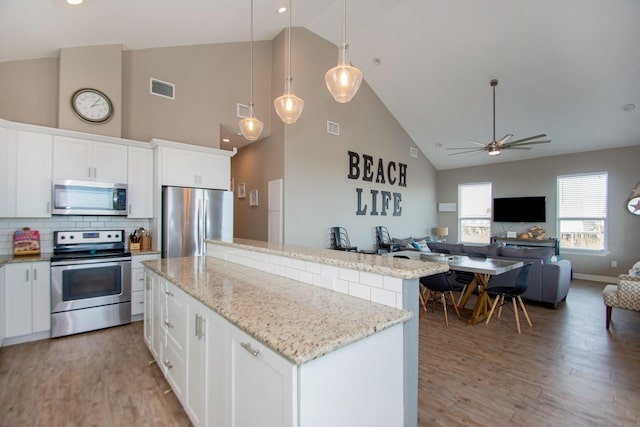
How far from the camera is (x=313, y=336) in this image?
1144 millimetres

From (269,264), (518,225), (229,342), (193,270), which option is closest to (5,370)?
(193,270)

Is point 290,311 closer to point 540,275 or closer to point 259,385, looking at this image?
point 259,385

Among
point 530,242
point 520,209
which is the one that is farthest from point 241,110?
point 530,242

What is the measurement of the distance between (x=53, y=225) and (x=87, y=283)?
0.93 metres

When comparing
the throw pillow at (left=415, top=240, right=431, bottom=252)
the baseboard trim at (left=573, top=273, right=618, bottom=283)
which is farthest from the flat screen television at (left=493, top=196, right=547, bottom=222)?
the throw pillow at (left=415, top=240, right=431, bottom=252)

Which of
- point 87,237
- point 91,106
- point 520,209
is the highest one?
point 91,106

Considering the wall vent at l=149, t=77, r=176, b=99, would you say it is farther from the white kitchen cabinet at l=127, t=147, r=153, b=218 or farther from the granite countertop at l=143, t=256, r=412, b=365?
the granite countertop at l=143, t=256, r=412, b=365

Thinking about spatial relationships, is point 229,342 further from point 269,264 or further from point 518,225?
point 518,225

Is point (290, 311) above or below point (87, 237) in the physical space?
below

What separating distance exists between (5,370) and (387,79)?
7.47m

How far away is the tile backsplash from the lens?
3408 millimetres

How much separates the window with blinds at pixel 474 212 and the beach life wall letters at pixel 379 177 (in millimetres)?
2146

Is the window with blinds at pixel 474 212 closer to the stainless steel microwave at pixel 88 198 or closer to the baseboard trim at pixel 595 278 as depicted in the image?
the baseboard trim at pixel 595 278

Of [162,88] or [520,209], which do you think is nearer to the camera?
[162,88]
